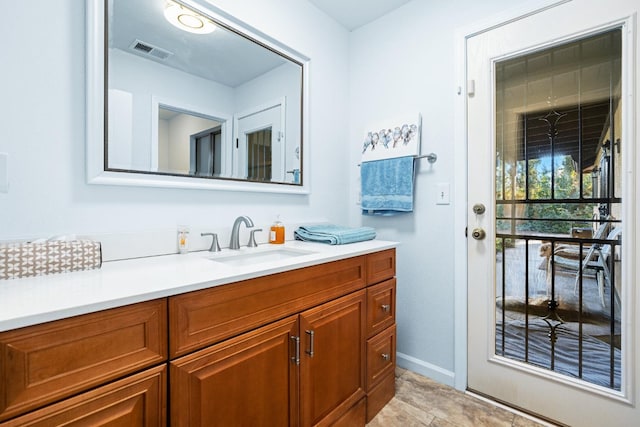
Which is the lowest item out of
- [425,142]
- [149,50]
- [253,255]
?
[253,255]

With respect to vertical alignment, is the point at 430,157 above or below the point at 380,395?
above

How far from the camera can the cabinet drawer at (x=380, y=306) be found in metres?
1.50

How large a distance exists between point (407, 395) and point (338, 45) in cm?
233

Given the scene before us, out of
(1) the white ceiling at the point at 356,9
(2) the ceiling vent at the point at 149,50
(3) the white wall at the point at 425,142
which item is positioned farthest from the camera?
(1) the white ceiling at the point at 356,9

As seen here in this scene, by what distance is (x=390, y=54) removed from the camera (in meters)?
2.06

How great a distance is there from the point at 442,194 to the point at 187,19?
161 cm

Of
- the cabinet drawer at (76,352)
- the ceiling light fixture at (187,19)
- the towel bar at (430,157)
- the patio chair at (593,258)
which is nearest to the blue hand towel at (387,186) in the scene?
the towel bar at (430,157)

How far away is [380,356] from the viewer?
5.21 ft

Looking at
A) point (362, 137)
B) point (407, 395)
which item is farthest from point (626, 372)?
point (362, 137)

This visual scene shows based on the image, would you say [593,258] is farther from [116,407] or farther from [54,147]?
[54,147]

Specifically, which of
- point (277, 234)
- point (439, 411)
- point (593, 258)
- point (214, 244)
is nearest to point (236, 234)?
point (214, 244)

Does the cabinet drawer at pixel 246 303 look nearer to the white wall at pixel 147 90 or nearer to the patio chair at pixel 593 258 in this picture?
the white wall at pixel 147 90

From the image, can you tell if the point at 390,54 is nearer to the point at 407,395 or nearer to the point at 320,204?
the point at 320,204

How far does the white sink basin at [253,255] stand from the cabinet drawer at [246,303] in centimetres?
21
